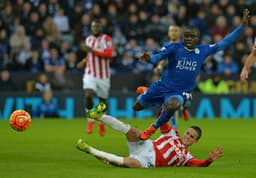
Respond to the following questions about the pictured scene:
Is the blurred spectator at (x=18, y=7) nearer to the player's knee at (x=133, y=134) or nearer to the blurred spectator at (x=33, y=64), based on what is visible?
the blurred spectator at (x=33, y=64)

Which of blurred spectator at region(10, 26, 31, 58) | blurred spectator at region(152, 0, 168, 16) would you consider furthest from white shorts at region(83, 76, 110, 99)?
blurred spectator at region(152, 0, 168, 16)

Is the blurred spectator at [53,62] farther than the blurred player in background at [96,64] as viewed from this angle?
Yes

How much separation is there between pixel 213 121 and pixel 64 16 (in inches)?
243

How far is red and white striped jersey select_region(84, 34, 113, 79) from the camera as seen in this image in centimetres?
1806

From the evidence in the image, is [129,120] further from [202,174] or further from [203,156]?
[202,174]

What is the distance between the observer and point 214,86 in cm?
2459

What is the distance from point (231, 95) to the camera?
24.2m

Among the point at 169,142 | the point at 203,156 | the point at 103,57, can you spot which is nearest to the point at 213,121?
A: the point at 103,57

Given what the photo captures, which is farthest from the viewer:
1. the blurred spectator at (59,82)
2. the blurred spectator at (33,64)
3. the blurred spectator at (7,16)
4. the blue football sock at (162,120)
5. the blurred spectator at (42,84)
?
the blurred spectator at (7,16)

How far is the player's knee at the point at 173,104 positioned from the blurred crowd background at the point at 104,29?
10199mm

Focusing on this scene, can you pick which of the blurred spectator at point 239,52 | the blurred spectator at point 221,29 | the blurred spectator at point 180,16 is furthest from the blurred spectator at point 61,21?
the blurred spectator at point 239,52

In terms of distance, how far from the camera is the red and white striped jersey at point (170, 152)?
11.2 meters

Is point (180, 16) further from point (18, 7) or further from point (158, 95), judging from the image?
point (158, 95)

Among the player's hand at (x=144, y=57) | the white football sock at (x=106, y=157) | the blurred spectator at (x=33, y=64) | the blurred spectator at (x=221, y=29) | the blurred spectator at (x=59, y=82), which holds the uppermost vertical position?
the player's hand at (x=144, y=57)
